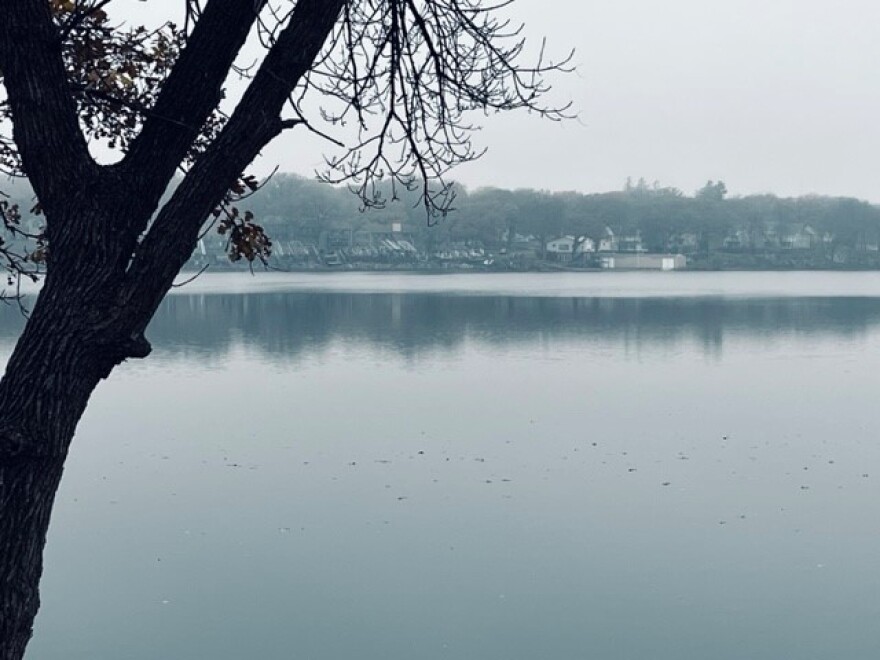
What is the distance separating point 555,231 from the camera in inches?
5679

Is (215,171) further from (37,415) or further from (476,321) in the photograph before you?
(476,321)

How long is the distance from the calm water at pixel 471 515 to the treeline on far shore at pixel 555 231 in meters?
104

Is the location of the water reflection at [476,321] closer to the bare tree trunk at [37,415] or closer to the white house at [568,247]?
the bare tree trunk at [37,415]

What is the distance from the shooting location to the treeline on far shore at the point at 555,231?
139m

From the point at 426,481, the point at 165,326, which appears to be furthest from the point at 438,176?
the point at 165,326

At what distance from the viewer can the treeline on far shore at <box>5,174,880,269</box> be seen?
139 metres

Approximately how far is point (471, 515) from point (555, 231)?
5140 inches

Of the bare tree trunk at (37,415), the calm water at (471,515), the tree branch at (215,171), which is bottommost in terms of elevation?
the calm water at (471,515)

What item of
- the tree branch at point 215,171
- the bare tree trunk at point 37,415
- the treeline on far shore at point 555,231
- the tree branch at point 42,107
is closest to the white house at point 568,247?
the treeline on far shore at point 555,231

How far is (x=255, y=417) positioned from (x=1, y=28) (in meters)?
20.3

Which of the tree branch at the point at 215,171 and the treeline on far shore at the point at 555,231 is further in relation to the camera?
the treeline on far shore at the point at 555,231

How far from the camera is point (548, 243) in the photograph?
150500mm

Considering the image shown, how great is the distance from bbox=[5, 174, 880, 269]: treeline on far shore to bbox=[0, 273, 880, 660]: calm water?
104 metres

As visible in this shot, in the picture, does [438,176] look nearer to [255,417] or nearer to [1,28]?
[1,28]
